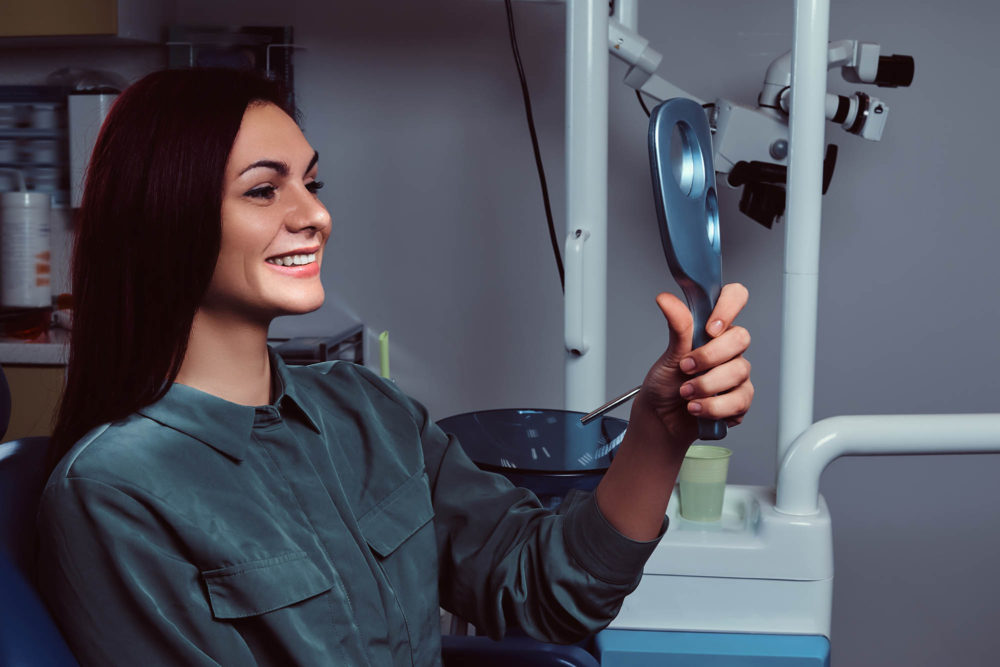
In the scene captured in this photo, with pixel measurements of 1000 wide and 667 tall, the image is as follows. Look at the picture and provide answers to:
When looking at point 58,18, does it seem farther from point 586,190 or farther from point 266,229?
point 266,229

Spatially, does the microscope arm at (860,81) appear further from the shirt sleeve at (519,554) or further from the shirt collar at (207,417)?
the shirt collar at (207,417)

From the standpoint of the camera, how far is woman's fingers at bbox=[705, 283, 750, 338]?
2.37 ft

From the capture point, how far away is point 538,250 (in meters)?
2.22

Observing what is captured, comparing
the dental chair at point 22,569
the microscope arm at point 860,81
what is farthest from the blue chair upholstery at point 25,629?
the microscope arm at point 860,81

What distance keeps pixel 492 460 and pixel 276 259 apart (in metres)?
0.54

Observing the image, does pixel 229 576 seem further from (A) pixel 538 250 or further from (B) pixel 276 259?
(A) pixel 538 250

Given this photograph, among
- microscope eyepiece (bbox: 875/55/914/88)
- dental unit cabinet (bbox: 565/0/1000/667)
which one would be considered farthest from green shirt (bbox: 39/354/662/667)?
microscope eyepiece (bbox: 875/55/914/88)

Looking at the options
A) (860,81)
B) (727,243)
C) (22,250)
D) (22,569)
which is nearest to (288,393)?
(22,569)

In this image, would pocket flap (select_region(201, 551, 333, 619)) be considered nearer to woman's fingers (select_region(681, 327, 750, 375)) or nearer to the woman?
the woman

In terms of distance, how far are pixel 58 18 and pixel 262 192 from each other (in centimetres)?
155

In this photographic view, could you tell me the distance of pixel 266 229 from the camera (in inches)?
33.4

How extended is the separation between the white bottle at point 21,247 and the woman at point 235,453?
60.1 inches

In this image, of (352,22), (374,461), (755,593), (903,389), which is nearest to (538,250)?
(352,22)

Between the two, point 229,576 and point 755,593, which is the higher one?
point 229,576
